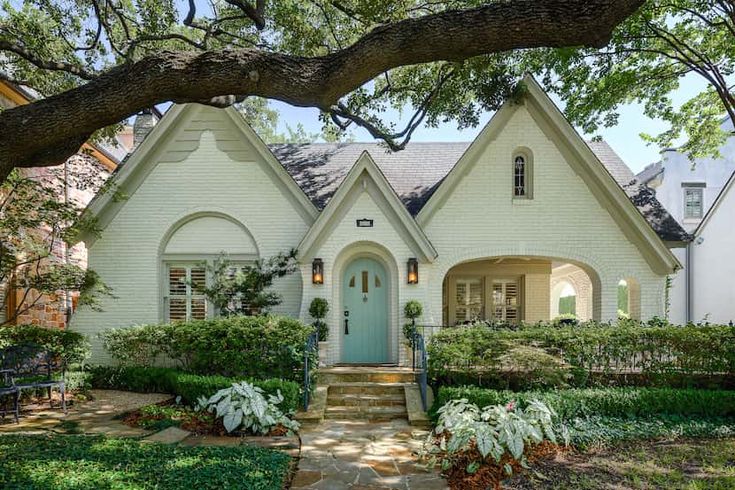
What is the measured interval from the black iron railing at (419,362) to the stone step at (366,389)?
0.51 meters

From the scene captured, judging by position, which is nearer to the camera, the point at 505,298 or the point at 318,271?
the point at 318,271

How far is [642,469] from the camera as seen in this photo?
5750mm

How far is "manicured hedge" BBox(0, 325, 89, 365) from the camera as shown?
397 inches

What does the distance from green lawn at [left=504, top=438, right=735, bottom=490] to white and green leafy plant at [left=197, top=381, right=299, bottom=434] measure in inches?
147

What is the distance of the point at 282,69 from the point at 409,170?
9659 millimetres

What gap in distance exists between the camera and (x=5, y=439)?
622 centimetres

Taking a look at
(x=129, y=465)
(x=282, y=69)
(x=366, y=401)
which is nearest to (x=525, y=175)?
(x=366, y=401)

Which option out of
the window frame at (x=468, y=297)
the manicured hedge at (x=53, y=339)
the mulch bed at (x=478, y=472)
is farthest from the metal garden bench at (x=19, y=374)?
the window frame at (x=468, y=297)

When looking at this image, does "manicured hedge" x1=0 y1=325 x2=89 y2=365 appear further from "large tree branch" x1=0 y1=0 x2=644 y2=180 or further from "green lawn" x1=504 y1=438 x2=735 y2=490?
"green lawn" x1=504 y1=438 x2=735 y2=490

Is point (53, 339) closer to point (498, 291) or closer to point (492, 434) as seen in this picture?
point (492, 434)

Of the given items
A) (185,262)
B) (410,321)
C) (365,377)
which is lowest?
(365,377)

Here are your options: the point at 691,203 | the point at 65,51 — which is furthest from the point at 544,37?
the point at 691,203

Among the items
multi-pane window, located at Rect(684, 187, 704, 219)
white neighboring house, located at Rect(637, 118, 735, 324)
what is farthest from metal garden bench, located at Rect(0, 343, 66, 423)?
multi-pane window, located at Rect(684, 187, 704, 219)

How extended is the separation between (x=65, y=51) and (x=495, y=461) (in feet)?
47.9
